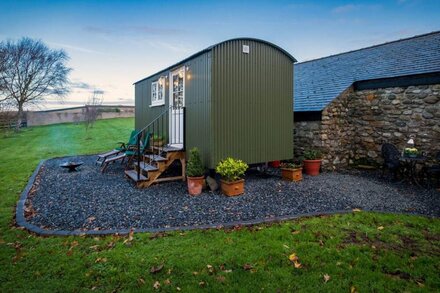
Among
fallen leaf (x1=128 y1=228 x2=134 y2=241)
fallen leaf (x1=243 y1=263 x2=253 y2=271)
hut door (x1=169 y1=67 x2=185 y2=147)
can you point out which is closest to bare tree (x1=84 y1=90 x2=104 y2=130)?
hut door (x1=169 y1=67 x2=185 y2=147)

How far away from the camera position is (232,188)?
237 inches

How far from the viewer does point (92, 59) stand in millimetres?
16922

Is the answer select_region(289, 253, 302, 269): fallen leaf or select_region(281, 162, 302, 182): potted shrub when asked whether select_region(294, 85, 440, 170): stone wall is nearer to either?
A: select_region(281, 162, 302, 182): potted shrub

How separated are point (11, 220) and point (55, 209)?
2.32ft

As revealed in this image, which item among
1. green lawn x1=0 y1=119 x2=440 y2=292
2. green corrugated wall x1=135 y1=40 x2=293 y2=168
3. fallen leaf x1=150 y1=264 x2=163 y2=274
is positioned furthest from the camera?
green corrugated wall x1=135 y1=40 x2=293 y2=168

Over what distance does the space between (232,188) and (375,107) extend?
20.8 ft

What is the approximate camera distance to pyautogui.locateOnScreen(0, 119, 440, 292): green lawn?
2791 mm

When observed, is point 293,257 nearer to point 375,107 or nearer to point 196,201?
point 196,201

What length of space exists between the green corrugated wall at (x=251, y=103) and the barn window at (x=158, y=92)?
→ 127 inches

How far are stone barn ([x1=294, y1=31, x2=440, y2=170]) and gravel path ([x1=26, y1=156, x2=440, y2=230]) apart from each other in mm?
1691

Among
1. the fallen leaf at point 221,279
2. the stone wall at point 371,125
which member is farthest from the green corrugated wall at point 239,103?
the fallen leaf at point 221,279

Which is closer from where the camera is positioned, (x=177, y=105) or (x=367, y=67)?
(x=177, y=105)

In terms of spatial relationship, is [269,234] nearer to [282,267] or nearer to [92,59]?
[282,267]

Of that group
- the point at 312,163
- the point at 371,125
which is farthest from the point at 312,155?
the point at 371,125
